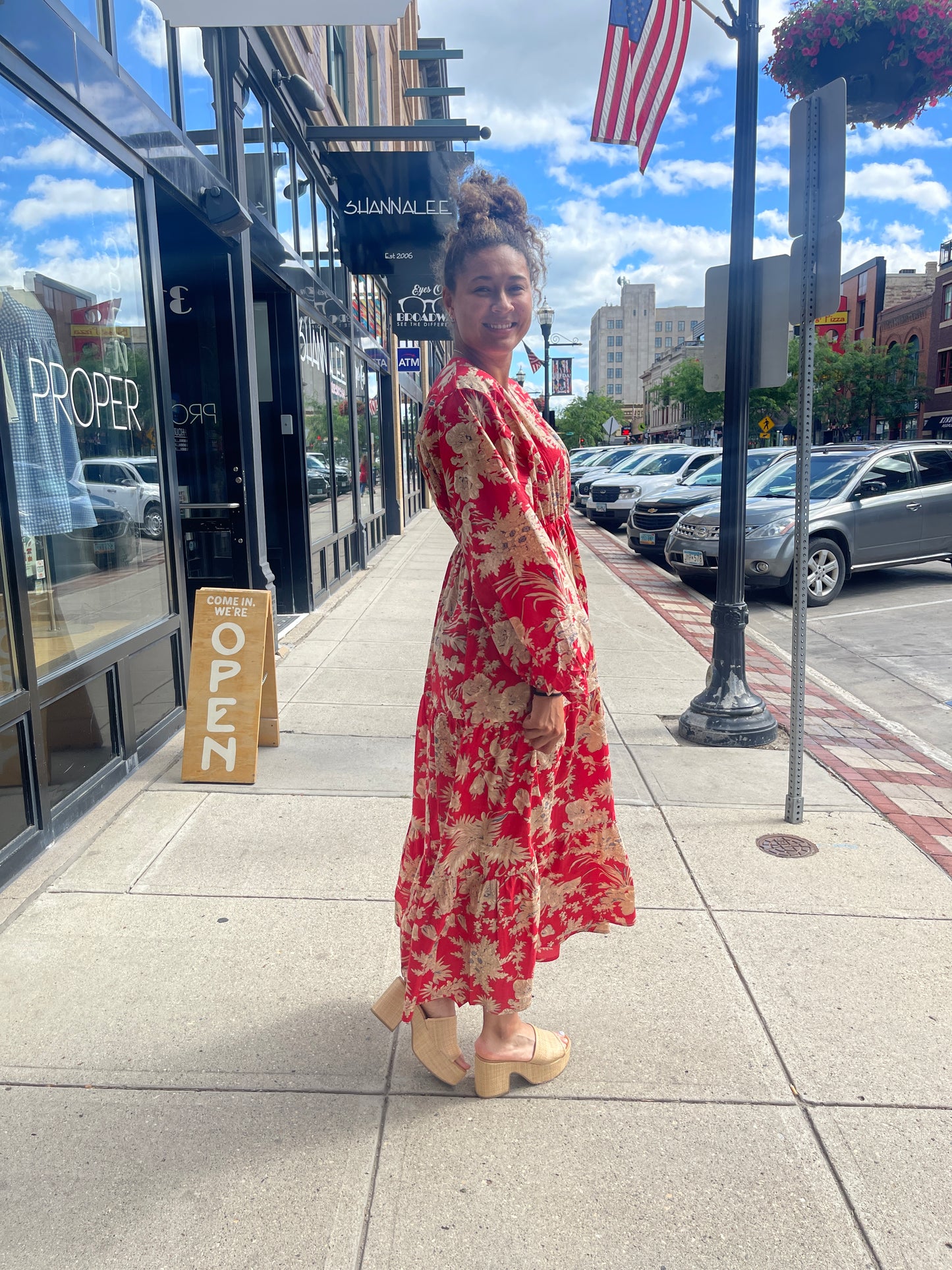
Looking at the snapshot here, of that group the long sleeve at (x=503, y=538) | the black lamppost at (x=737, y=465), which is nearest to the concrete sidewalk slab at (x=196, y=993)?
the long sleeve at (x=503, y=538)

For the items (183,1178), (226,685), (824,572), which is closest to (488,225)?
(183,1178)

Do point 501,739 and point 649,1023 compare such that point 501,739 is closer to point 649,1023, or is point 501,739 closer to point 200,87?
point 649,1023

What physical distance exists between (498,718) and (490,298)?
3.17 feet

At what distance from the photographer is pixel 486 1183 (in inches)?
80.6

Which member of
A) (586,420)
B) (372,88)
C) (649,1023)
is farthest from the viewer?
(586,420)

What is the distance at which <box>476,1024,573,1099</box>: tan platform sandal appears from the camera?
7.61ft

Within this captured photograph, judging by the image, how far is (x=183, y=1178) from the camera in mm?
2047

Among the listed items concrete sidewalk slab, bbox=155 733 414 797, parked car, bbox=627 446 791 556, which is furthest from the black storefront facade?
parked car, bbox=627 446 791 556

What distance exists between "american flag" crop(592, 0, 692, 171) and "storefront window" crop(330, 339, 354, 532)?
5030 millimetres

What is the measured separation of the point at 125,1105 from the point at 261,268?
6760mm

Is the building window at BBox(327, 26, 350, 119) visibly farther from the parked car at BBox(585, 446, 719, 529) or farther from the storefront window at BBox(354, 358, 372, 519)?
the parked car at BBox(585, 446, 719, 529)

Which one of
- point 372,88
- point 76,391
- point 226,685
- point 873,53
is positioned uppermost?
point 372,88

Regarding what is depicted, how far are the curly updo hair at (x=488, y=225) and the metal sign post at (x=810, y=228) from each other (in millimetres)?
1801

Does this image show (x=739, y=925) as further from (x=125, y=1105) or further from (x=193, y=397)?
(x=193, y=397)
